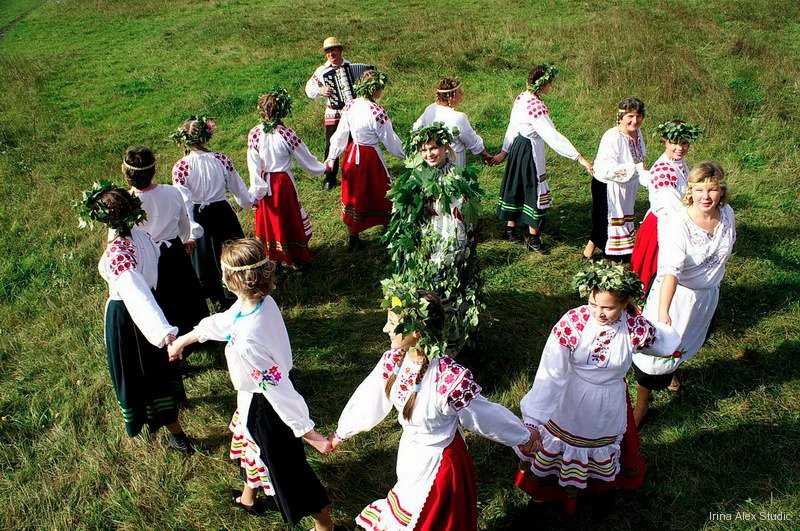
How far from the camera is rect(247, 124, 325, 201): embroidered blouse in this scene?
625 cm

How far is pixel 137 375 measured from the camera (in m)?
4.36

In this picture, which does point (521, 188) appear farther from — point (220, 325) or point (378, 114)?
point (220, 325)

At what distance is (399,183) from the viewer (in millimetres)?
4754

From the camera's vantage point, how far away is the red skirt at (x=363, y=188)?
22.2 feet

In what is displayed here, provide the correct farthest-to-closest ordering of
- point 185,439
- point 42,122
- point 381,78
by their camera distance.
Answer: point 42,122 < point 381,78 < point 185,439

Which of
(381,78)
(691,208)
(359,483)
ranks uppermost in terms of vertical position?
(381,78)

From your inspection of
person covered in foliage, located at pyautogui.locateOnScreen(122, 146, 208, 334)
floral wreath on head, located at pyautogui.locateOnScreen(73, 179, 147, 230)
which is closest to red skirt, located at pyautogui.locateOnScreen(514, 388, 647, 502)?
floral wreath on head, located at pyautogui.locateOnScreen(73, 179, 147, 230)

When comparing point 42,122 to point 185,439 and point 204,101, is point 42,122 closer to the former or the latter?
point 204,101

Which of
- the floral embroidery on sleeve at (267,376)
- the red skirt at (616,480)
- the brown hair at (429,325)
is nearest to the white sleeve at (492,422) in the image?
the brown hair at (429,325)

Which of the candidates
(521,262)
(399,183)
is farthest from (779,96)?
(399,183)

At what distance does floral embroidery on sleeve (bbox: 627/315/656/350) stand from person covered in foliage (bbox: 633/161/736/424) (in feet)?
1.60

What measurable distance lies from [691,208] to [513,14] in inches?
518


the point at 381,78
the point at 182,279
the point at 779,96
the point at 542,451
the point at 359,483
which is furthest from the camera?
the point at 779,96

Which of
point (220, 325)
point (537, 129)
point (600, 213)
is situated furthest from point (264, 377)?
point (600, 213)
